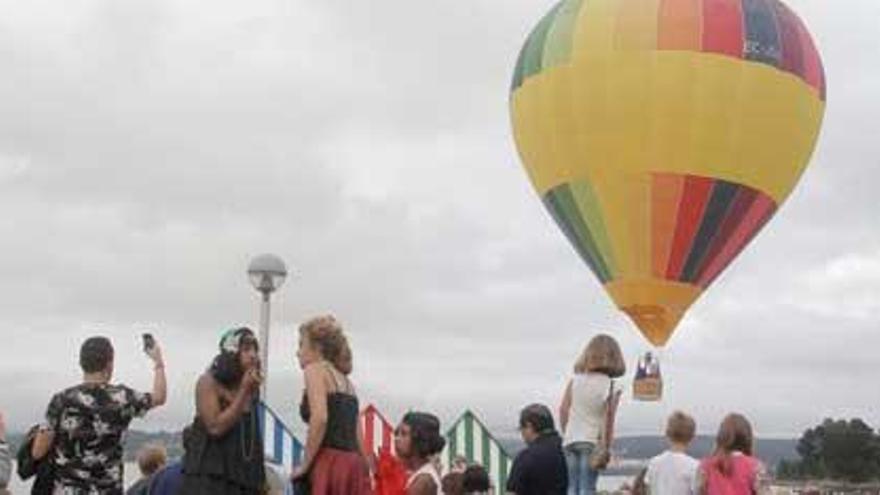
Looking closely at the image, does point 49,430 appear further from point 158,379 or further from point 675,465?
point 675,465

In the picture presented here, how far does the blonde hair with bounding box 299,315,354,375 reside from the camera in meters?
7.11

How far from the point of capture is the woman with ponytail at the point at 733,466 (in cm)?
840

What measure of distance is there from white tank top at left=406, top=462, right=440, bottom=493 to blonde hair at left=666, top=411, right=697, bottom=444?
182 centimetres

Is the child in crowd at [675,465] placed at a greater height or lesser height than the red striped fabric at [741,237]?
lesser

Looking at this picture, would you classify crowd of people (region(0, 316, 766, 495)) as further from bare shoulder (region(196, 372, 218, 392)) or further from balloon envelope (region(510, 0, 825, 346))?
balloon envelope (region(510, 0, 825, 346))

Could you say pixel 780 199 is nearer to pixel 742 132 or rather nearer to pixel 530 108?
pixel 742 132

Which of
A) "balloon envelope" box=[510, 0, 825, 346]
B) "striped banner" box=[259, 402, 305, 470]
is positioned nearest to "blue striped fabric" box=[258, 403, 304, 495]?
"striped banner" box=[259, 402, 305, 470]

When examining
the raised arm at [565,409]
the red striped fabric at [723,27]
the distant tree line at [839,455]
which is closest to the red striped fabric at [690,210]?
the red striped fabric at [723,27]

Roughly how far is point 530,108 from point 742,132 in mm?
3154

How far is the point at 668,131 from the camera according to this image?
21.8 m

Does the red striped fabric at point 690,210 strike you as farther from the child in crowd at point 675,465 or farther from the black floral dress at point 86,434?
the black floral dress at point 86,434

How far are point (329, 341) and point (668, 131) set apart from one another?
1523 cm

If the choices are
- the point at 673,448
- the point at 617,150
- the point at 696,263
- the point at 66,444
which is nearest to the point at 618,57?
the point at 617,150

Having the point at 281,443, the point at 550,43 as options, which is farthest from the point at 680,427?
the point at 550,43
